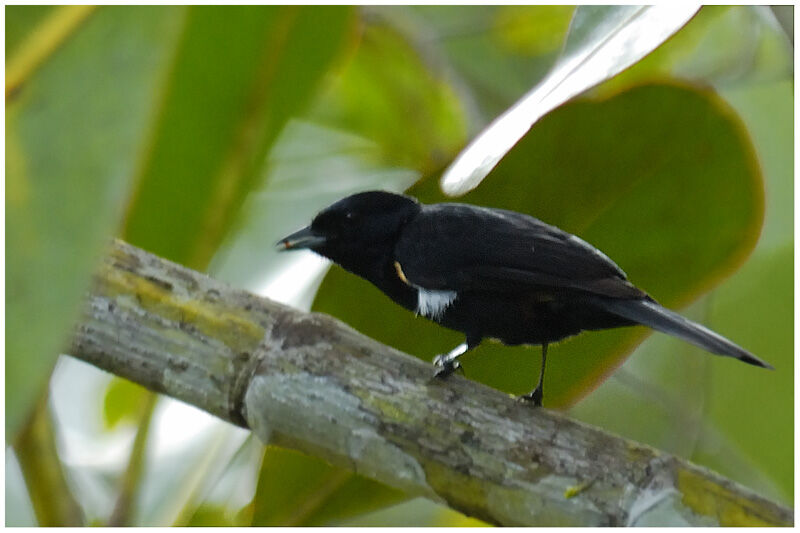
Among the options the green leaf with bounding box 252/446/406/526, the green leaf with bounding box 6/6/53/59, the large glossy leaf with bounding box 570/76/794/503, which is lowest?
the green leaf with bounding box 252/446/406/526

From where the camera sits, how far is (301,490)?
218 centimetres

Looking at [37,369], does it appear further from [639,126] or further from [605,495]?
[639,126]

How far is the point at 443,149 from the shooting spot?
3.15m

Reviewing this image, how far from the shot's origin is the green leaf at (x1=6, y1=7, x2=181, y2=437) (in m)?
0.76

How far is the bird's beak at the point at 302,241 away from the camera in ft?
8.62

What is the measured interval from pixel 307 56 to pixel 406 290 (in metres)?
0.70

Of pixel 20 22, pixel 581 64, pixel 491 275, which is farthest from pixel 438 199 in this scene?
pixel 20 22

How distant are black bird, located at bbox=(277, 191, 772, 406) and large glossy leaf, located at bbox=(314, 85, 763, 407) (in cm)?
10

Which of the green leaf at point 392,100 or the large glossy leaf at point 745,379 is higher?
the green leaf at point 392,100

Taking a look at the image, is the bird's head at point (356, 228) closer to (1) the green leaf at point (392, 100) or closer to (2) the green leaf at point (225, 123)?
(2) the green leaf at point (225, 123)

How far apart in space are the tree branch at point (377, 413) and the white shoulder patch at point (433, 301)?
0.35 metres

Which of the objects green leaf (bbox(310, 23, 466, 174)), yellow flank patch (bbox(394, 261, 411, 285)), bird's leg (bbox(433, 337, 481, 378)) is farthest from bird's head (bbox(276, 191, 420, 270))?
green leaf (bbox(310, 23, 466, 174))

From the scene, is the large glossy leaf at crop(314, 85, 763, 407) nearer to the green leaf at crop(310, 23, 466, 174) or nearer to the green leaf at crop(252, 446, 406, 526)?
the green leaf at crop(252, 446, 406, 526)

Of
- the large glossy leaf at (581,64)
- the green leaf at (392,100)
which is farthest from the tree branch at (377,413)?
the green leaf at (392,100)
